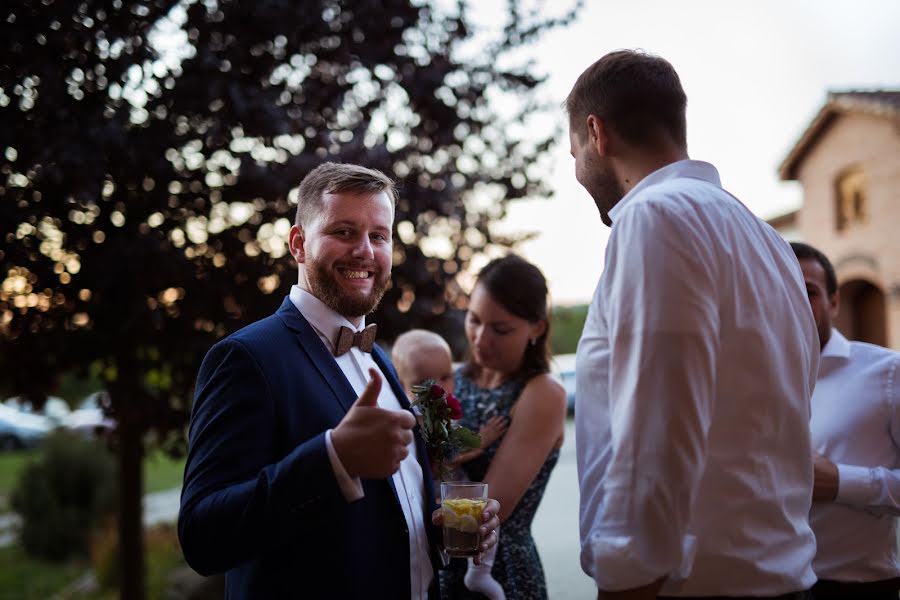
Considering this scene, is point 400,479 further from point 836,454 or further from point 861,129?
point 861,129

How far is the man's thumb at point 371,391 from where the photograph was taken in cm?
184

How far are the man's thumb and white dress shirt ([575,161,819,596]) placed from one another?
483 mm

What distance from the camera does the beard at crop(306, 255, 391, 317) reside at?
2367 mm

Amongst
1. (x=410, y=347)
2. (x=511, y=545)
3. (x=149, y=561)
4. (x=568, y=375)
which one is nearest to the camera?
(x=511, y=545)

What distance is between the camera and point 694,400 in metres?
1.60

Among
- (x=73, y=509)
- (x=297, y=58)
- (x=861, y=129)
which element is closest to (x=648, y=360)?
(x=297, y=58)

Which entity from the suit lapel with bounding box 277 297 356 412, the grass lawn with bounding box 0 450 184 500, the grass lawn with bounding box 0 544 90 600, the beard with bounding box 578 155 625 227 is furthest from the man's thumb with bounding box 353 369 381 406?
the grass lawn with bounding box 0 450 184 500

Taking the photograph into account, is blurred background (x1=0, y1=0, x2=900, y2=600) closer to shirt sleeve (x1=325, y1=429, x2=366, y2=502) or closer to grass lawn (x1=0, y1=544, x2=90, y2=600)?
shirt sleeve (x1=325, y1=429, x2=366, y2=502)

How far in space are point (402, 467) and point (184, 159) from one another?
2.67 m

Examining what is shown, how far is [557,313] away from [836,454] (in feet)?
14.0

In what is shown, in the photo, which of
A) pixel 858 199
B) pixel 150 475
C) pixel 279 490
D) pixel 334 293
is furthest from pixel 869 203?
pixel 279 490

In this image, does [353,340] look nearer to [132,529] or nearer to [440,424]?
[440,424]

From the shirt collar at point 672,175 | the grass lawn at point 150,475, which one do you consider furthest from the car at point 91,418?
the shirt collar at point 672,175

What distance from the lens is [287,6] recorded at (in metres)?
4.15
